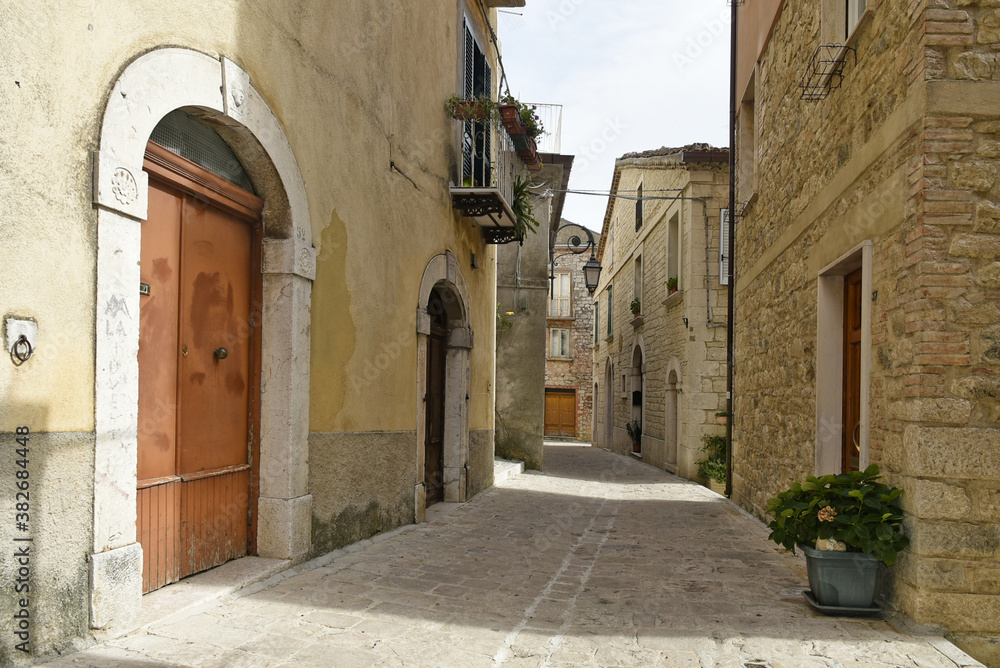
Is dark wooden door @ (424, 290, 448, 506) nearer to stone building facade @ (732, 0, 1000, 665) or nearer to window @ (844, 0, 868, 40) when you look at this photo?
stone building facade @ (732, 0, 1000, 665)

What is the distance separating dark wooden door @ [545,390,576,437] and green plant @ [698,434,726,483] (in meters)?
19.2

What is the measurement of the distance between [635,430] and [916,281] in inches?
591

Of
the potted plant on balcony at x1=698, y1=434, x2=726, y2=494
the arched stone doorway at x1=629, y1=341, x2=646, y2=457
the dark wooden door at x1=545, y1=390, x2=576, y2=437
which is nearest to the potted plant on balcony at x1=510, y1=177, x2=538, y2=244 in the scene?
→ the potted plant on balcony at x1=698, y1=434, x2=726, y2=494

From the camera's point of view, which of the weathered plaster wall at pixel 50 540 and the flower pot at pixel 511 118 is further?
the flower pot at pixel 511 118

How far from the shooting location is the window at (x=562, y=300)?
32.9 m

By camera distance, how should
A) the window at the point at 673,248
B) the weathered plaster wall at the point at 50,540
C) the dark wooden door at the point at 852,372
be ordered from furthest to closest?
the window at the point at 673,248 → the dark wooden door at the point at 852,372 → the weathered plaster wall at the point at 50,540

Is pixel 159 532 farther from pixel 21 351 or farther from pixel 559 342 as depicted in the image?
pixel 559 342

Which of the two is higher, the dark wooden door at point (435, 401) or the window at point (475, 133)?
the window at point (475, 133)

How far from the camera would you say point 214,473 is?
445 centimetres

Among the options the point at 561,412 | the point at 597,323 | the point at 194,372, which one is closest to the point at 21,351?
the point at 194,372

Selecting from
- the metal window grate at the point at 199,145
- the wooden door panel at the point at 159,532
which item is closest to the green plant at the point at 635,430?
the metal window grate at the point at 199,145

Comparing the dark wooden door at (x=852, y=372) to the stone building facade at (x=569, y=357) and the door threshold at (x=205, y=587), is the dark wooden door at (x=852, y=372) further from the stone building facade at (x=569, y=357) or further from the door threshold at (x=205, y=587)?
the stone building facade at (x=569, y=357)

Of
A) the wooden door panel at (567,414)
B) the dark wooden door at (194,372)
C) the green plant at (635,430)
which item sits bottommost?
the wooden door panel at (567,414)

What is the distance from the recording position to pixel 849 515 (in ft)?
13.6
